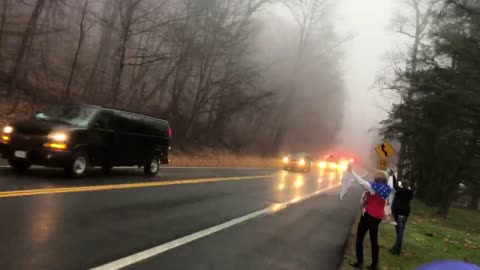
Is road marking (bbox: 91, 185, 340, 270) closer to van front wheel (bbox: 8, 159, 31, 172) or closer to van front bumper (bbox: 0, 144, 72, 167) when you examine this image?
van front bumper (bbox: 0, 144, 72, 167)

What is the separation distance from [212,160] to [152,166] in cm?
1632

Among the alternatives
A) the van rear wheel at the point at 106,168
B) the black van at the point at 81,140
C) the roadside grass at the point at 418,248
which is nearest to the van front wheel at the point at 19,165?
the black van at the point at 81,140

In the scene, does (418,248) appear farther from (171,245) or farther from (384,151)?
(384,151)

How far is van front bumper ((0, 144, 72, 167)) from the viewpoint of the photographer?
12352mm

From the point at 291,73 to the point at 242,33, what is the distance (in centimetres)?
1601

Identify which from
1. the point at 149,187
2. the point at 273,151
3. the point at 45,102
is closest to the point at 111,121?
the point at 149,187

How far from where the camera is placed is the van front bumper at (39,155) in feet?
40.5

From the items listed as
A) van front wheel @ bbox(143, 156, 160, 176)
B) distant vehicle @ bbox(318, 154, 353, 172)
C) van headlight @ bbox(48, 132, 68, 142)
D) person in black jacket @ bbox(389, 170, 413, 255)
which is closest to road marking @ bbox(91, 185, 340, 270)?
person in black jacket @ bbox(389, 170, 413, 255)

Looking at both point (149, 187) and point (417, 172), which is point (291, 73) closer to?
point (417, 172)

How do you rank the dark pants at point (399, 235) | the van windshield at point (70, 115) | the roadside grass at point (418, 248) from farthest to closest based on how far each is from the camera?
the van windshield at point (70, 115), the dark pants at point (399, 235), the roadside grass at point (418, 248)

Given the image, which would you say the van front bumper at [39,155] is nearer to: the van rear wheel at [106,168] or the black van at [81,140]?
the black van at [81,140]

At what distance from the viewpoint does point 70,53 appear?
38125 millimetres

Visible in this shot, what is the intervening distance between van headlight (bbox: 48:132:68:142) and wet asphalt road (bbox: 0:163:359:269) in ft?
3.31

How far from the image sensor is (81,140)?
1340 centimetres
